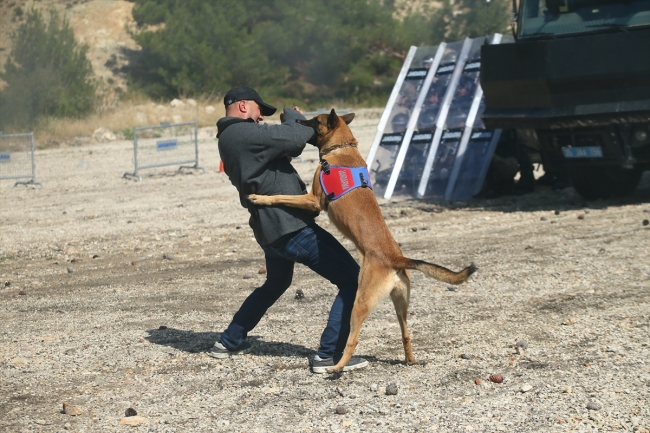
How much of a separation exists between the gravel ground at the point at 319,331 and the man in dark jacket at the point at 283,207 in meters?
0.40

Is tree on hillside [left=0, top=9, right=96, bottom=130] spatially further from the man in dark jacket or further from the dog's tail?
the dog's tail

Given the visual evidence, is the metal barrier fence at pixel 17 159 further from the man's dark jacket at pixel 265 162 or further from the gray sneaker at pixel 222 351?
the man's dark jacket at pixel 265 162

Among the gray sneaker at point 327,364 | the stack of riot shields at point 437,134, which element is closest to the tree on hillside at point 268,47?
the stack of riot shields at point 437,134

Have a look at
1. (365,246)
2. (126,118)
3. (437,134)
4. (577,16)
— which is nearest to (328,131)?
(365,246)

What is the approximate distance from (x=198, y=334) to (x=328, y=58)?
39.0 m

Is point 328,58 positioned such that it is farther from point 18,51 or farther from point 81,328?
point 81,328

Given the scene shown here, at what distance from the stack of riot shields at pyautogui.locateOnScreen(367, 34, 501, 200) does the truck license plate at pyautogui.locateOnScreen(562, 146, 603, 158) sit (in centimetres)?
165

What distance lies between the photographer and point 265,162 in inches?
203

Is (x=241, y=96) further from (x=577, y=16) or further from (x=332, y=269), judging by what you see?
(x=577, y=16)

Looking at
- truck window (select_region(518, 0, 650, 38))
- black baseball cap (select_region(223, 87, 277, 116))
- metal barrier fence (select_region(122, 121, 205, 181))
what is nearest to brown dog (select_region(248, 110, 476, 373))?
black baseball cap (select_region(223, 87, 277, 116))

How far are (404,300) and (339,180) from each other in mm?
909

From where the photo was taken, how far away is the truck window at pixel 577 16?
10.9 metres

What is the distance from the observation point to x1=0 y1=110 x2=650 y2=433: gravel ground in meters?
4.57

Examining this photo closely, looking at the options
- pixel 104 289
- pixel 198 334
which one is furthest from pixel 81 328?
pixel 104 289
